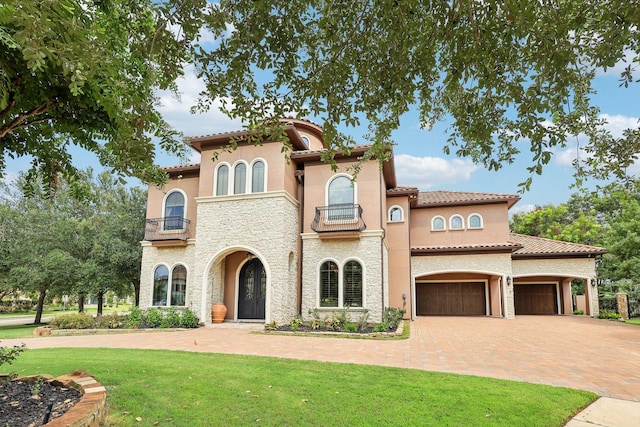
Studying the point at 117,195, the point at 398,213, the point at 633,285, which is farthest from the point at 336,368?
the point at 633,285

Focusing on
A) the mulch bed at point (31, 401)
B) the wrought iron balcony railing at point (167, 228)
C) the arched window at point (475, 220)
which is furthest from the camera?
the arched window at point (475, 220)

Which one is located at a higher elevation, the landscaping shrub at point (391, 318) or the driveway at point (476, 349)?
the landscaping shrub at point (391, 318)

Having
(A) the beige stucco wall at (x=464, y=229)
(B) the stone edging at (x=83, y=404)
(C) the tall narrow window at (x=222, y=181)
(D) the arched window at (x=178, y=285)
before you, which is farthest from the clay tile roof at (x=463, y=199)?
(B) the stone edging at (x=83, y=404)

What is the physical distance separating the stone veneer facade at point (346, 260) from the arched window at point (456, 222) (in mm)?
7580

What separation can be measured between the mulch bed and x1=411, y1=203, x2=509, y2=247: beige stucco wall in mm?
18589

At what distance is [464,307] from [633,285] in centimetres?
965

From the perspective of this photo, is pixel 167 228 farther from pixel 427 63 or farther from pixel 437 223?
pixel 427 63

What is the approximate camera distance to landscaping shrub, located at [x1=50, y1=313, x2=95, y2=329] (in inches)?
594

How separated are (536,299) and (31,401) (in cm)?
2500

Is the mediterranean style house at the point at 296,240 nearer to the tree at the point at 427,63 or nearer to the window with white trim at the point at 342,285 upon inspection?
the window with white trim at the point at 342,285

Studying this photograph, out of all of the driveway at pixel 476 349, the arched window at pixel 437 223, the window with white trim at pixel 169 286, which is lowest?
the driveway at pixel 476 349

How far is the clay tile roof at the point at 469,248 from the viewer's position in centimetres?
1961

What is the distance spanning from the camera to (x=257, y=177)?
15.8 metres

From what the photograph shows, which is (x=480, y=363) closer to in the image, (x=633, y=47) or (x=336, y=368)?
(x=336, y=368)
